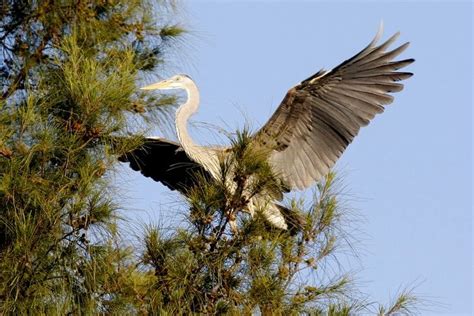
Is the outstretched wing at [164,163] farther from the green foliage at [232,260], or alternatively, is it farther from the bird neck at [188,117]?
→ the green foliage at [232,260]

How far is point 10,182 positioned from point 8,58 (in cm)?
71

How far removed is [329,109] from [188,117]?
0.55 m

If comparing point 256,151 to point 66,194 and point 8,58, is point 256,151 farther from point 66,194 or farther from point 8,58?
point 8,58

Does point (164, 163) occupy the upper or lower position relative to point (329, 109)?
lower

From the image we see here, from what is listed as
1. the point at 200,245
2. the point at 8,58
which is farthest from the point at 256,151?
the point at 8,58

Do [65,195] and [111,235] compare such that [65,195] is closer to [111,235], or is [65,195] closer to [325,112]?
[111,235]

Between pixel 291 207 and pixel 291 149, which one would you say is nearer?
pixel 291 207

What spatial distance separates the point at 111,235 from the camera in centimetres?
293

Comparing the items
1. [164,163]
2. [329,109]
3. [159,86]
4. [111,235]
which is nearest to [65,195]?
[111,235]

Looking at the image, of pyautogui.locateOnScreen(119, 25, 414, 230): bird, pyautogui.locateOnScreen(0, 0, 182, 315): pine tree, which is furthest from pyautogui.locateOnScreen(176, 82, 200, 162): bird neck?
pyautogui.locateOnScreen(0, 0, 182, 315): pine tree

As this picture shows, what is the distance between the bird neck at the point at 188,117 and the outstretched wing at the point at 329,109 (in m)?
0.37

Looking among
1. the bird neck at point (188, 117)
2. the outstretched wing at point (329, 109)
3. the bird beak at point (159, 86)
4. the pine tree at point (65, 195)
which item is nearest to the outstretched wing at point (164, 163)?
the bird neck at point (188, 117)

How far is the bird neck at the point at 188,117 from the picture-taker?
13.9ft

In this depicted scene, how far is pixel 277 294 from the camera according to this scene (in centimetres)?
283
